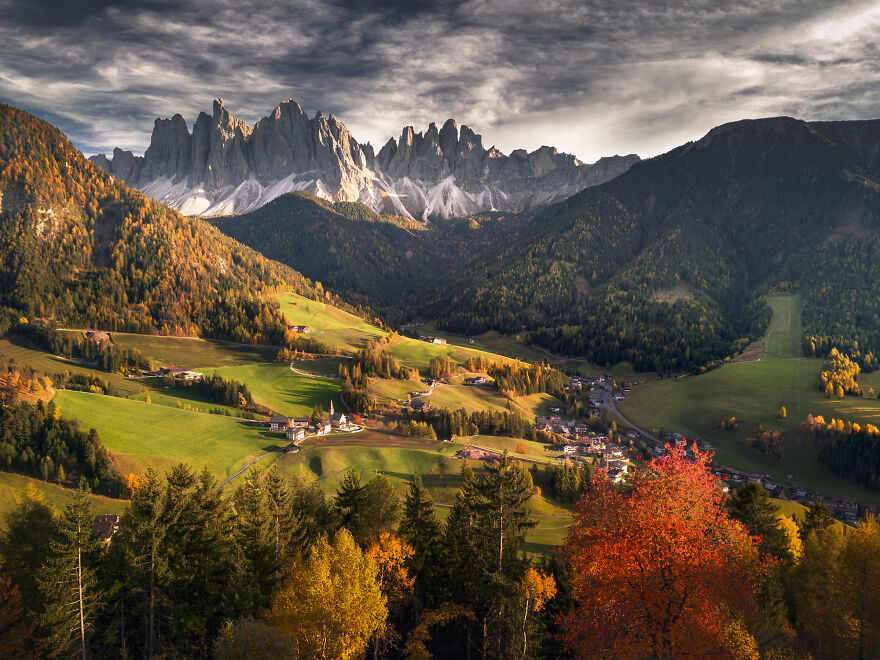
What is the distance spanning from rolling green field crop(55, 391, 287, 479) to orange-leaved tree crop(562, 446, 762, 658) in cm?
8262

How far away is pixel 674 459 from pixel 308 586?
22657mm

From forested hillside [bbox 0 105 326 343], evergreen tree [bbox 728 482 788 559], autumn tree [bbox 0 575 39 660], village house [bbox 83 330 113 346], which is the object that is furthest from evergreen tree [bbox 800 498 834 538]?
village house [bbox 83 330 113 346]

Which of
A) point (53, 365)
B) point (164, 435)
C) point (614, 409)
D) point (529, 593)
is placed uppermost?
point (53, 365)

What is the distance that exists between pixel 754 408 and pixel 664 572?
149728 millimetres

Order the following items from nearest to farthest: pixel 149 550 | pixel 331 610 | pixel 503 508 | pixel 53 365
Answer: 1. pixel 331 610
2. pixel 503 508
3. pixel 149 550
4. pixel 53 365

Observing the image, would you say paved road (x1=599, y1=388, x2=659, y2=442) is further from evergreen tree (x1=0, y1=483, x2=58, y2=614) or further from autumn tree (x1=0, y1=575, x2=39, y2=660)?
autumn tree (x1=0, y1=575, x2=39, y2=660)

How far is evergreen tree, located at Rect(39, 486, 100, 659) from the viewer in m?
31.3

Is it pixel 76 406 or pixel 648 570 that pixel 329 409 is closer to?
pixel 76 406

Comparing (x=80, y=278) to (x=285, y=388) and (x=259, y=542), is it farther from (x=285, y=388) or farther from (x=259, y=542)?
(x=259, y=542)

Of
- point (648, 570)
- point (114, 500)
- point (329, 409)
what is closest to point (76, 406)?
point (114, 500)

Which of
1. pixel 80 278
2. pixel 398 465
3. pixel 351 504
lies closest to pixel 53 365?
pixel 80 278

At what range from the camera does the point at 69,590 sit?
105 feet

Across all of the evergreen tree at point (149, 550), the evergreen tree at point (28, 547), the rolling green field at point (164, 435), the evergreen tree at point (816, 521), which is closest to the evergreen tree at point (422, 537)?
the evergreen tree at point (149, 550)

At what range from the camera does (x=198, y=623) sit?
36.8m
